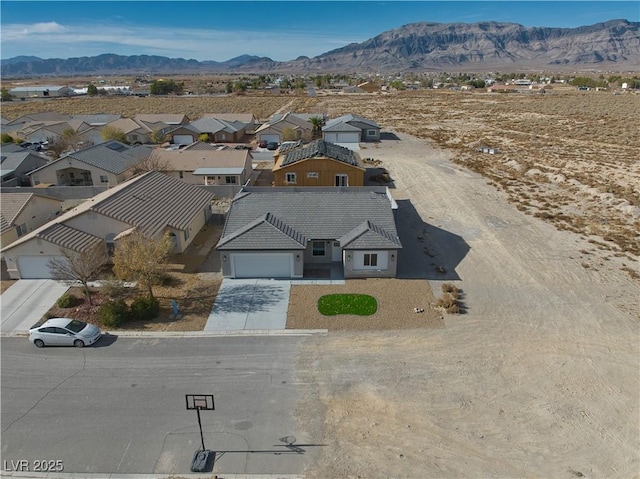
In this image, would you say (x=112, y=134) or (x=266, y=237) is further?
(x=112, y=134)

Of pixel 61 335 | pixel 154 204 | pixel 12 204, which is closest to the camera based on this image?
pixel 61 335


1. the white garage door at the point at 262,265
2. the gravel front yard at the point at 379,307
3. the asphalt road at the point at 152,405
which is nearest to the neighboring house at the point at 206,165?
the white garage door at the point at 262,265

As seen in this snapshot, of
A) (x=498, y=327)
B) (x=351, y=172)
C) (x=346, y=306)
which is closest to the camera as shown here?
(x=498, y=327)

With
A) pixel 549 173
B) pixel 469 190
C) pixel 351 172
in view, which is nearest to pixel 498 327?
pixel 351 172

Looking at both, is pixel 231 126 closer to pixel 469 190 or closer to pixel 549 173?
pixel 469 190

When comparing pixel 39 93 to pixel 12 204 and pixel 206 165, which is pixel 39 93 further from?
pixel 12 204

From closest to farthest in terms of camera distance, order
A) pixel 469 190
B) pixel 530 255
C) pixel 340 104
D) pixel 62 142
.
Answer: pixel 530 255
pixel 469 190
pixel 62 142
pixel 340 104

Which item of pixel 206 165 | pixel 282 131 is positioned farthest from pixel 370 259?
pixel 282 131
